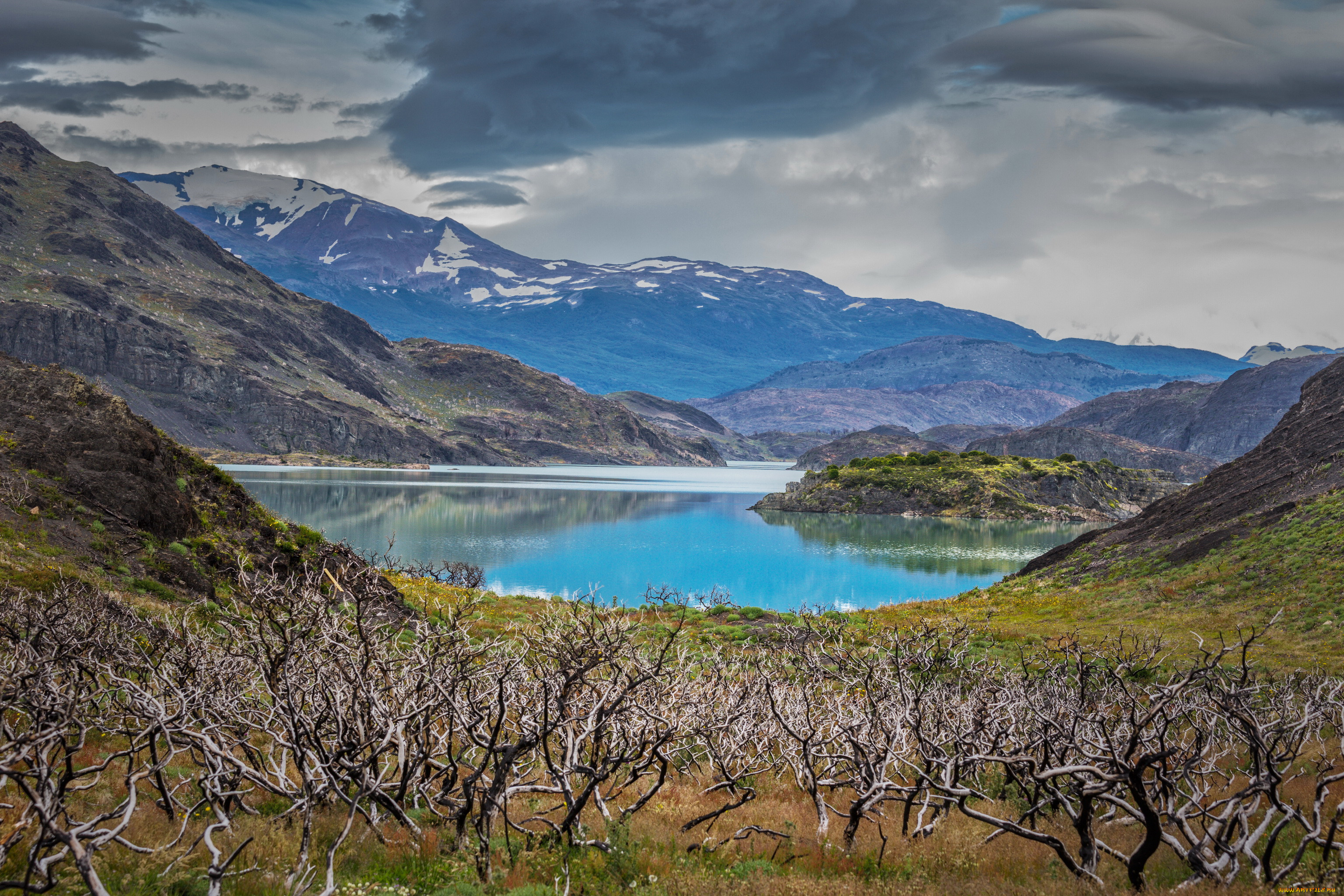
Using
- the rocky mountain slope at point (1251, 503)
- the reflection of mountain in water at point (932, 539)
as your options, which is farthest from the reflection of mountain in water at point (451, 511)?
the rocky mountain slope at point (1251, 503)

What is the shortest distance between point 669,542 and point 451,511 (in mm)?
35408

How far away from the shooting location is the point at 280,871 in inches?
352

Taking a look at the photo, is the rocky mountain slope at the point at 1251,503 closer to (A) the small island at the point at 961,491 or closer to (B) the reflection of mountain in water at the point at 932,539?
(B) the reflection of mountain in water at the point at 932,539

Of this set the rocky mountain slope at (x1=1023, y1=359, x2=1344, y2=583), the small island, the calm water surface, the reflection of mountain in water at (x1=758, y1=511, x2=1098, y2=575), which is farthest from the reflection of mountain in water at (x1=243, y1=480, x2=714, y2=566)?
the rocky mountain slope at (x1=1023, y1=359, x2=1344, y2=583)

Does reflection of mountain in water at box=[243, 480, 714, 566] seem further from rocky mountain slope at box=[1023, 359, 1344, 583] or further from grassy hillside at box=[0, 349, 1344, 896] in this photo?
grassy hillside at box=[0, 349, 1344, 896]

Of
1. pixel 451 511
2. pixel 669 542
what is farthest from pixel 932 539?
pixel 451 511

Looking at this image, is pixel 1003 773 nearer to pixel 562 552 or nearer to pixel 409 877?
pixel 409 877

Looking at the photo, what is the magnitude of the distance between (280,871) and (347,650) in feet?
7.81

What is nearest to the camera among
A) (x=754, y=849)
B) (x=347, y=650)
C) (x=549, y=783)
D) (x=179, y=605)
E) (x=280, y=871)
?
(x=280, y=871)

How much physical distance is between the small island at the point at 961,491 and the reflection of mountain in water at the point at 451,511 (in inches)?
967

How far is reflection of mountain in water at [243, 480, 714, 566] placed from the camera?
77125 mm

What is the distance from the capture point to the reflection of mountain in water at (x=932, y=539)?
79.4 metres

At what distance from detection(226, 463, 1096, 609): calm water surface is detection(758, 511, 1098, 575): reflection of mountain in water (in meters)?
0.38

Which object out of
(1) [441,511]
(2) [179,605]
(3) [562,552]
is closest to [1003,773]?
(2) [179,605]
